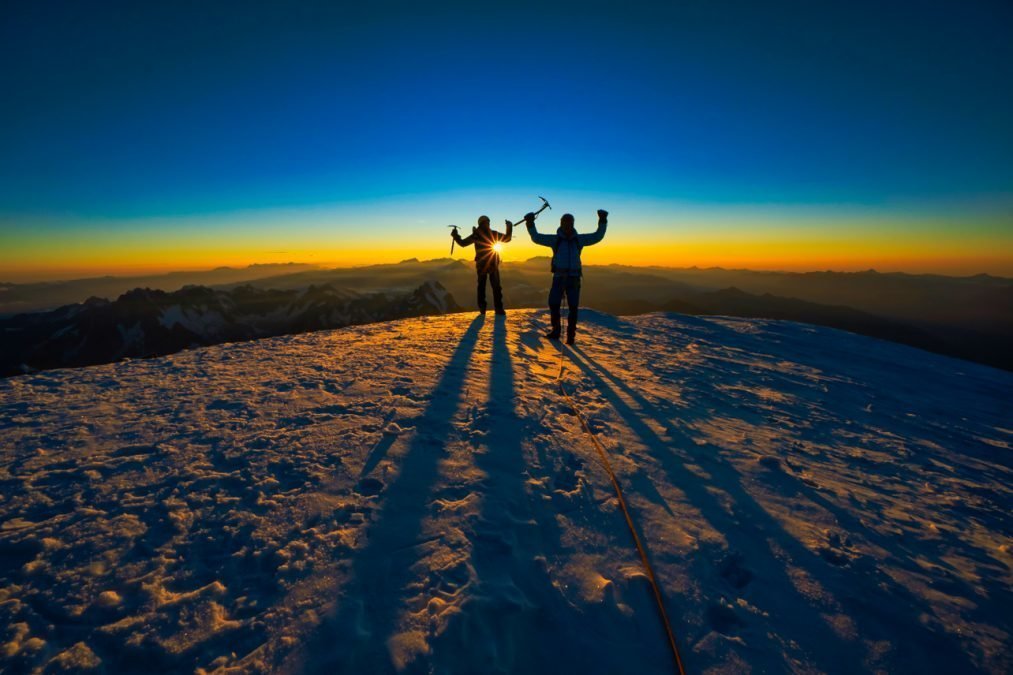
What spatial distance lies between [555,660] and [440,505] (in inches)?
77.4

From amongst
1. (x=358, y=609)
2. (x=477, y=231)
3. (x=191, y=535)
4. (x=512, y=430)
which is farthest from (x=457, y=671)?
(x=477, y=231)

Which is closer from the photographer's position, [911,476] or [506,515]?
[506,515]

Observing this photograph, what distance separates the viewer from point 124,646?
2.82 metres

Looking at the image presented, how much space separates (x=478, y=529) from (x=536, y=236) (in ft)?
29.1

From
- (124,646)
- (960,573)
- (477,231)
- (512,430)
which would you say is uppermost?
(477,231)

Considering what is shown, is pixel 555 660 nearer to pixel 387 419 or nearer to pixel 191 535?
pixel 191 535

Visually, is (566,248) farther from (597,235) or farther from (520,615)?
(520,615)

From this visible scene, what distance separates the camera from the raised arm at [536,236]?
36.6 ft

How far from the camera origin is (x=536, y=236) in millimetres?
11375

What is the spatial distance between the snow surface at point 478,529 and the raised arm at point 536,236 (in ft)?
15.7

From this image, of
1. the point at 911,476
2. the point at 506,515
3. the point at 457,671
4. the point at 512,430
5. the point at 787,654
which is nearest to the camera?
the point at 457,671

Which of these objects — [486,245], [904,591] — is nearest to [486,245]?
[486,245]

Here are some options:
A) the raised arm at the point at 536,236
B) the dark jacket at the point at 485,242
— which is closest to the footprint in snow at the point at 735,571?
the raised arm at the point at 536,236

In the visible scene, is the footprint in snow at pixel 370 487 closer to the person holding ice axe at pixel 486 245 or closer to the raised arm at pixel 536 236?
the raised arm at pixel 536 236
